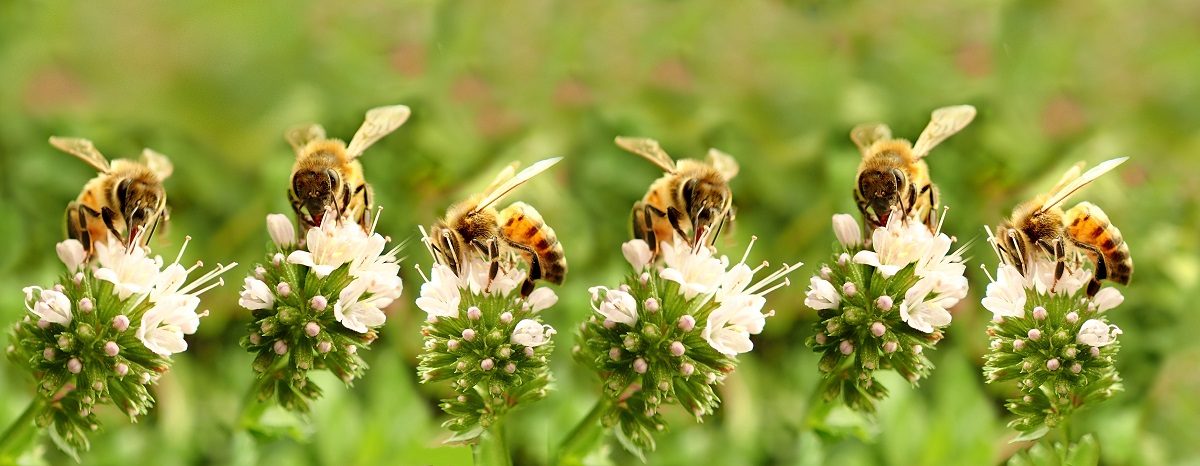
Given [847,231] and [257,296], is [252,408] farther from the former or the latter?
[847,231]

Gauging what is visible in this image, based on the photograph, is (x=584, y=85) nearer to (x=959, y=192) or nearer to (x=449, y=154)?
(x=449, y=154)

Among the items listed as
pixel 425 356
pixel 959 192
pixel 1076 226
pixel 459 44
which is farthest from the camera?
pixel 959 192

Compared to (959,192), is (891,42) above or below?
above

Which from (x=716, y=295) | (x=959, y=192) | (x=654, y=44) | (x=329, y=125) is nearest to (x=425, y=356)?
(x=716, y=295)

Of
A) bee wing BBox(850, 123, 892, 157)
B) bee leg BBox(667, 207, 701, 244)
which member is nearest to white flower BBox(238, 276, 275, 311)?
bee leg BBox(667, 207, 701, 244)

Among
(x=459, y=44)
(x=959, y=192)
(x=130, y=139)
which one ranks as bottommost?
(x=959, y=192)

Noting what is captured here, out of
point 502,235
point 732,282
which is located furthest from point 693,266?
point 502,235

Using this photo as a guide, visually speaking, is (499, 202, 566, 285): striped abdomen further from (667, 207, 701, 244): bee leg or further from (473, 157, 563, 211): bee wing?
(667, 207, 701, 244): bee leg
